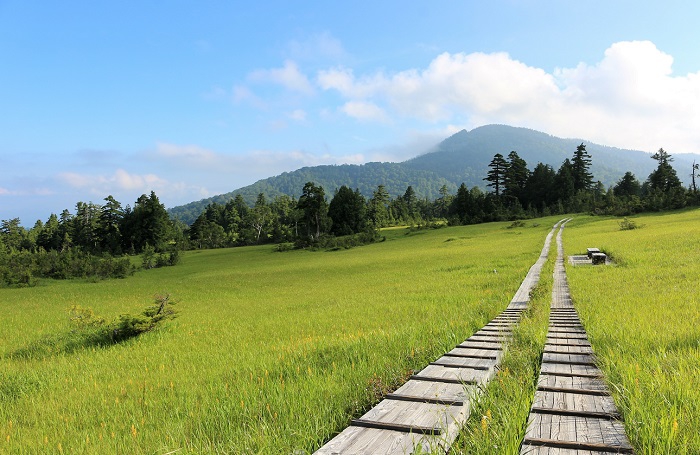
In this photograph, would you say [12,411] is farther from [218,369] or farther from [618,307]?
[618,307]

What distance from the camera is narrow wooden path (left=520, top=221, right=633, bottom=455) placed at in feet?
9.08

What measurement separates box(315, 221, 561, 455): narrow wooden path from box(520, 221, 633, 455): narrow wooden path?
0.57 m

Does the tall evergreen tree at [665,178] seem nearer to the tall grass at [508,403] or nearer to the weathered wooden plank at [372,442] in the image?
the tall grass at [508,403]

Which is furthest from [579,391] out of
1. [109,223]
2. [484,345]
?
[109,223]

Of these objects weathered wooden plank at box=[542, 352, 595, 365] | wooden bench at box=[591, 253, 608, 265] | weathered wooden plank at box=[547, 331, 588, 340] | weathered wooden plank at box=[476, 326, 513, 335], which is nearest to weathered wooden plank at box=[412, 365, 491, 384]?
weathered wooden plank at box=[542, 352, 595, 365]

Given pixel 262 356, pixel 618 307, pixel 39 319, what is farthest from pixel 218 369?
pixel 39 319

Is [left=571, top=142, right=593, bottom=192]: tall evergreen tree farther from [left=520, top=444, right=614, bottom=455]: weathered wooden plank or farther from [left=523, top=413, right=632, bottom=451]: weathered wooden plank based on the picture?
[left=520, top=444, right=614, bottom=455]: weathered wooden plank

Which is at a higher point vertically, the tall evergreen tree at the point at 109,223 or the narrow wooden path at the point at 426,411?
the tall evergreen tree at the point at 109,223

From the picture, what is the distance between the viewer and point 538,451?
272 centimetres

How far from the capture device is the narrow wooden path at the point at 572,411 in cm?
277

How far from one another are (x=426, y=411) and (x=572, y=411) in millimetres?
1216

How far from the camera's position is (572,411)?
3.27 m

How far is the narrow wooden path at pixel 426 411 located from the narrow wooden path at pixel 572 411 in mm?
572

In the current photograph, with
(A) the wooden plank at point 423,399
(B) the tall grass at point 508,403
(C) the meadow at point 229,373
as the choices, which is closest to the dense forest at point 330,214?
(C) the meadow at point 229,373
